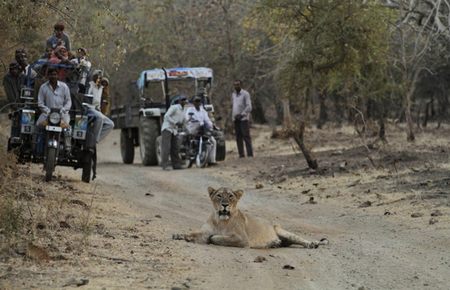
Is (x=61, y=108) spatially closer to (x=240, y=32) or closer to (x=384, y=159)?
(x=384, y=159)

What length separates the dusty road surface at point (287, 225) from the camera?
26.5 feet

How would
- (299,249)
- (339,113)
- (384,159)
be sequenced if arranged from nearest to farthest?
(299,249) → (384,159) → (339,113)

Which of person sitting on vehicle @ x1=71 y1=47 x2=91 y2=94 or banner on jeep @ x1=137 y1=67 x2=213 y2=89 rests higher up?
banner on jeep @ x1=137 y1=67 x2=213 y2=89

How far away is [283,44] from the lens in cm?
2403

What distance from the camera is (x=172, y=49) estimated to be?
112 ft

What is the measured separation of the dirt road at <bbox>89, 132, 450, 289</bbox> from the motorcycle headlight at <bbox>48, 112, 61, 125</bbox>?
1.68 meters

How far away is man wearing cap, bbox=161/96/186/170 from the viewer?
21.9 metres

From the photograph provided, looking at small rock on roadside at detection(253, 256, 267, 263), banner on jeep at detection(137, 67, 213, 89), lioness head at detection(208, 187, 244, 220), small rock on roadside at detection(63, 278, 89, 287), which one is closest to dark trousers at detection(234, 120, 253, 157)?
banner on jeep at detection(137, 67, 213, 89)

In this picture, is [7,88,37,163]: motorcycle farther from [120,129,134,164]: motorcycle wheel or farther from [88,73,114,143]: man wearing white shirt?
[120,129,134,164]: motorcycle wheel

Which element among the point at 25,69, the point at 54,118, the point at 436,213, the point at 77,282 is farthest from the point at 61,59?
the point at 77,282

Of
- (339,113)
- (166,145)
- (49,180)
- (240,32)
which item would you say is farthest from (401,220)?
(339,113)

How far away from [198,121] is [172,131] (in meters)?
0.69

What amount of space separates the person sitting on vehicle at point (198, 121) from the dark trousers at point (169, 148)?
473mm

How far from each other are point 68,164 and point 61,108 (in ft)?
5.07
